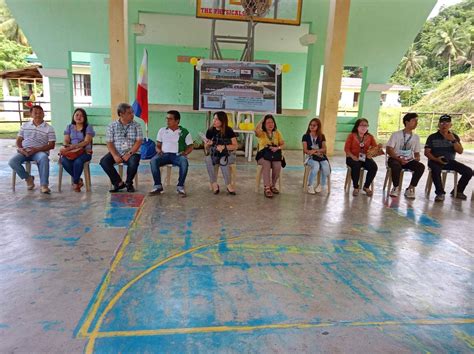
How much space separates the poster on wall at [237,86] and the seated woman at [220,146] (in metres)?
1.37

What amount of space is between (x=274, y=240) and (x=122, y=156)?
7.36 feet

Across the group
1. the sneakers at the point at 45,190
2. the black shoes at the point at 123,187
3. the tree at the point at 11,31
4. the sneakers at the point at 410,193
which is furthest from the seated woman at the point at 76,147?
the tree at the point at 11,31

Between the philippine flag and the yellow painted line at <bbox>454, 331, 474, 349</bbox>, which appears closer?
the yellow painted line at <bbox>454, 331, 474, 349</bbox>

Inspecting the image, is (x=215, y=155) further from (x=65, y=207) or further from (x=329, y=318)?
(x=329, y=318)

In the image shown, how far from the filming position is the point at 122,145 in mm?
4418

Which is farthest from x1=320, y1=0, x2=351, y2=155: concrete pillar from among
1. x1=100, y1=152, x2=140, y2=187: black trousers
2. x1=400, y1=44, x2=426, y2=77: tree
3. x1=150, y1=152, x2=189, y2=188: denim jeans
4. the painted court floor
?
x1=400, y1=44, x2=426, y2=77: tree

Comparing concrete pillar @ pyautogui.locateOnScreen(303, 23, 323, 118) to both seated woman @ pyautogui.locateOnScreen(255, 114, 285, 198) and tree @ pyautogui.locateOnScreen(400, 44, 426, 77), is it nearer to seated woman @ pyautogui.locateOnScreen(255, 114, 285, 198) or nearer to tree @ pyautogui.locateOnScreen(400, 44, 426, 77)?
seated woman @ pyautogui.locateOnScreen(255, 114, 285, 198)

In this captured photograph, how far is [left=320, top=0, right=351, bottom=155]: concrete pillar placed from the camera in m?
6.92

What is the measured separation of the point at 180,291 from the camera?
2.22 metres

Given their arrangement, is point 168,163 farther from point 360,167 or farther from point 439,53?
point 439,53

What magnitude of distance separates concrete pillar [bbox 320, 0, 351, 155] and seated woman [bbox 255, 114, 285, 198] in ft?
9.04

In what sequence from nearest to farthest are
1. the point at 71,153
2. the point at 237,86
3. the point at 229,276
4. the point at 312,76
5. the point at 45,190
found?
the point at 229,276, the point at 45,190, the point at 71,153, the point at 237,86, the point at 312,76

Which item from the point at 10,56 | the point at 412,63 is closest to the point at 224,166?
the point at 10,56

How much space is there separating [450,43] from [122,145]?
97.4ft
